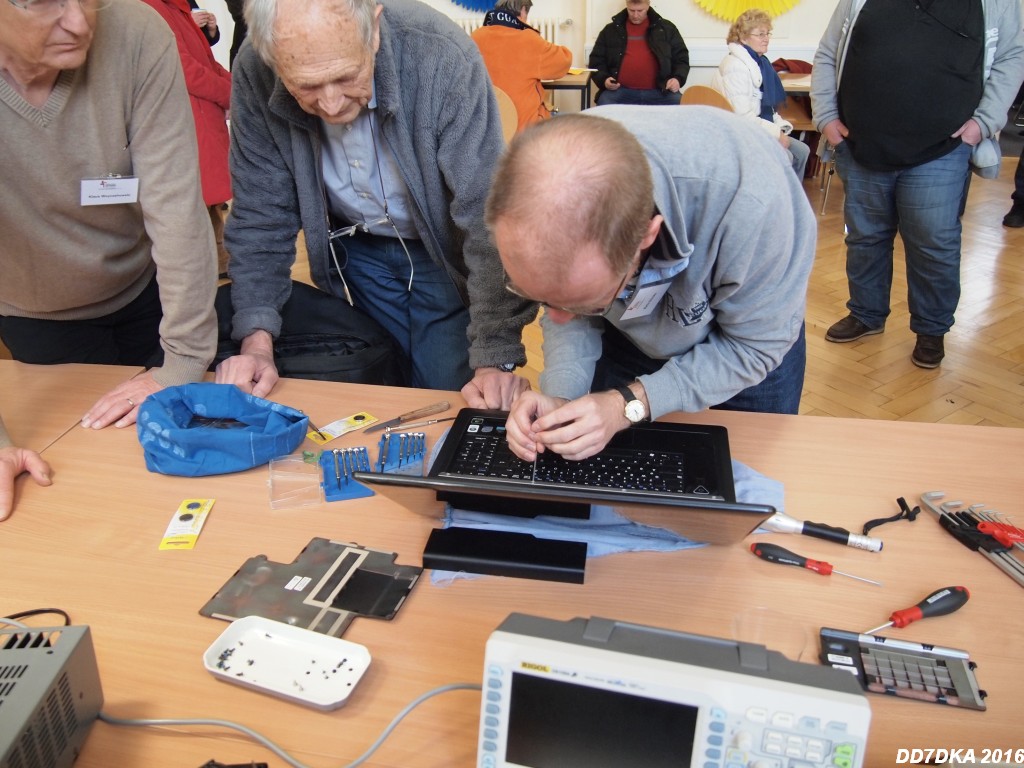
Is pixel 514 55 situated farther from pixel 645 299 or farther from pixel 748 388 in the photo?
pixel 645 299

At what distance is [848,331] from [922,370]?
0.33m

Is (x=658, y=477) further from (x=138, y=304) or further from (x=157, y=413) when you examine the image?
(x=138, y=304)

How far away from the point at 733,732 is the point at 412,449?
2.38ft

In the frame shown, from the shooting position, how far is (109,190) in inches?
55.8

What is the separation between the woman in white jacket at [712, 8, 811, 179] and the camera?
13.8 ft

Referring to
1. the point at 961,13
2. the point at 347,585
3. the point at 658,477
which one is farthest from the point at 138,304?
the point at 961,13

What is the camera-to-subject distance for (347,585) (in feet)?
3.23

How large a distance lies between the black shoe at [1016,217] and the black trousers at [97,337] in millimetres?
4553

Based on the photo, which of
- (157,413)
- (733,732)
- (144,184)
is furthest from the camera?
(144,184)

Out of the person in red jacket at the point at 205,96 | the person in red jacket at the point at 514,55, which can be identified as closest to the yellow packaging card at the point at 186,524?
the person in red jacket at the point at 205,96

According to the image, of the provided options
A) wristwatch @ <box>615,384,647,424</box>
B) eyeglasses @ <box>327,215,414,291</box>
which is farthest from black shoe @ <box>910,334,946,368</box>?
wristwatch @ <box>615,384,647,424</box>

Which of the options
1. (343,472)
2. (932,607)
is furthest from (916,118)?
(343,472)

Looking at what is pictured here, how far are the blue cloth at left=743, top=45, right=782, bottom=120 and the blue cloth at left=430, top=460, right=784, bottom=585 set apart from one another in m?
3.83

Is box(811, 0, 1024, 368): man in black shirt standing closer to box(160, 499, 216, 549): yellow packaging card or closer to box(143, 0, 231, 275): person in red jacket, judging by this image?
box(143, 0, 231, 275): person in red jacket
